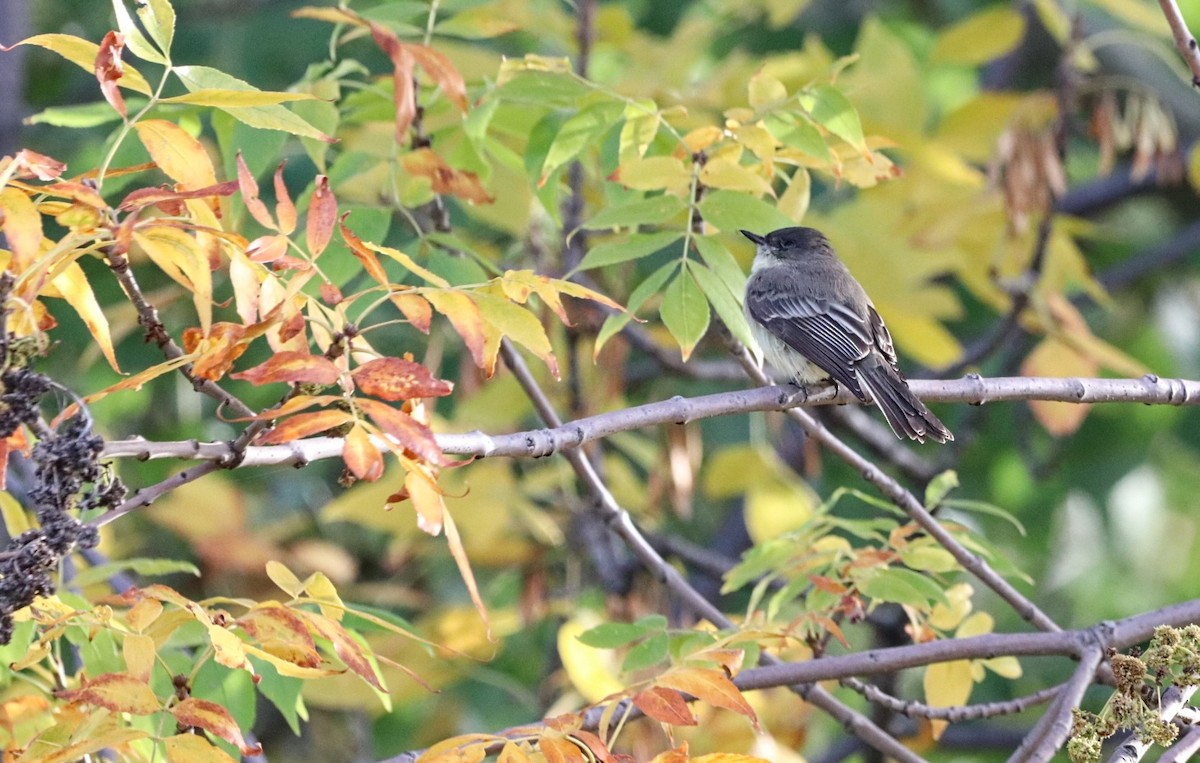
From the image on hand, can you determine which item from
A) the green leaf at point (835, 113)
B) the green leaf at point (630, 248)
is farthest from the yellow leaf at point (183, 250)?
the green leaf at point (835, 113)

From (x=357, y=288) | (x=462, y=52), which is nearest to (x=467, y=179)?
(x=357, y=288)

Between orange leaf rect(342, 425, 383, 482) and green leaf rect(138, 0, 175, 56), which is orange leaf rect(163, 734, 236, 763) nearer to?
orange leaf rect(342, 425, 383, 482)

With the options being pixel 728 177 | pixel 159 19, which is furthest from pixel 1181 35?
pixel 159 19

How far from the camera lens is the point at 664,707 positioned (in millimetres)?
2697

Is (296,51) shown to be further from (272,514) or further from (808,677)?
(808,677)

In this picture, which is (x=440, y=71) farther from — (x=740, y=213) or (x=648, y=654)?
(x=648, y=654)

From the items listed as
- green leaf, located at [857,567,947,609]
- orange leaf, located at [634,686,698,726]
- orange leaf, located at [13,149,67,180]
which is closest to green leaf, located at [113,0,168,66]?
orange leaf, located at [13,149,67,180]

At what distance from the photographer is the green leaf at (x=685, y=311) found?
337 cm

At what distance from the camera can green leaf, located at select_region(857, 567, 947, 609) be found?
3.38 m

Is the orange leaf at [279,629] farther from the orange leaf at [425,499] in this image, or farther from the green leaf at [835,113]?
the green leaf at [835,113]

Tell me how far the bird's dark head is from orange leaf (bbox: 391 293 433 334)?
370cm

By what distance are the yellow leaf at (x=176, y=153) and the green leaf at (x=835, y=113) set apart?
169 centimetres

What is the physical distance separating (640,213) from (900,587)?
1.19m

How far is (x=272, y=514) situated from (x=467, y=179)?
5880 mm
